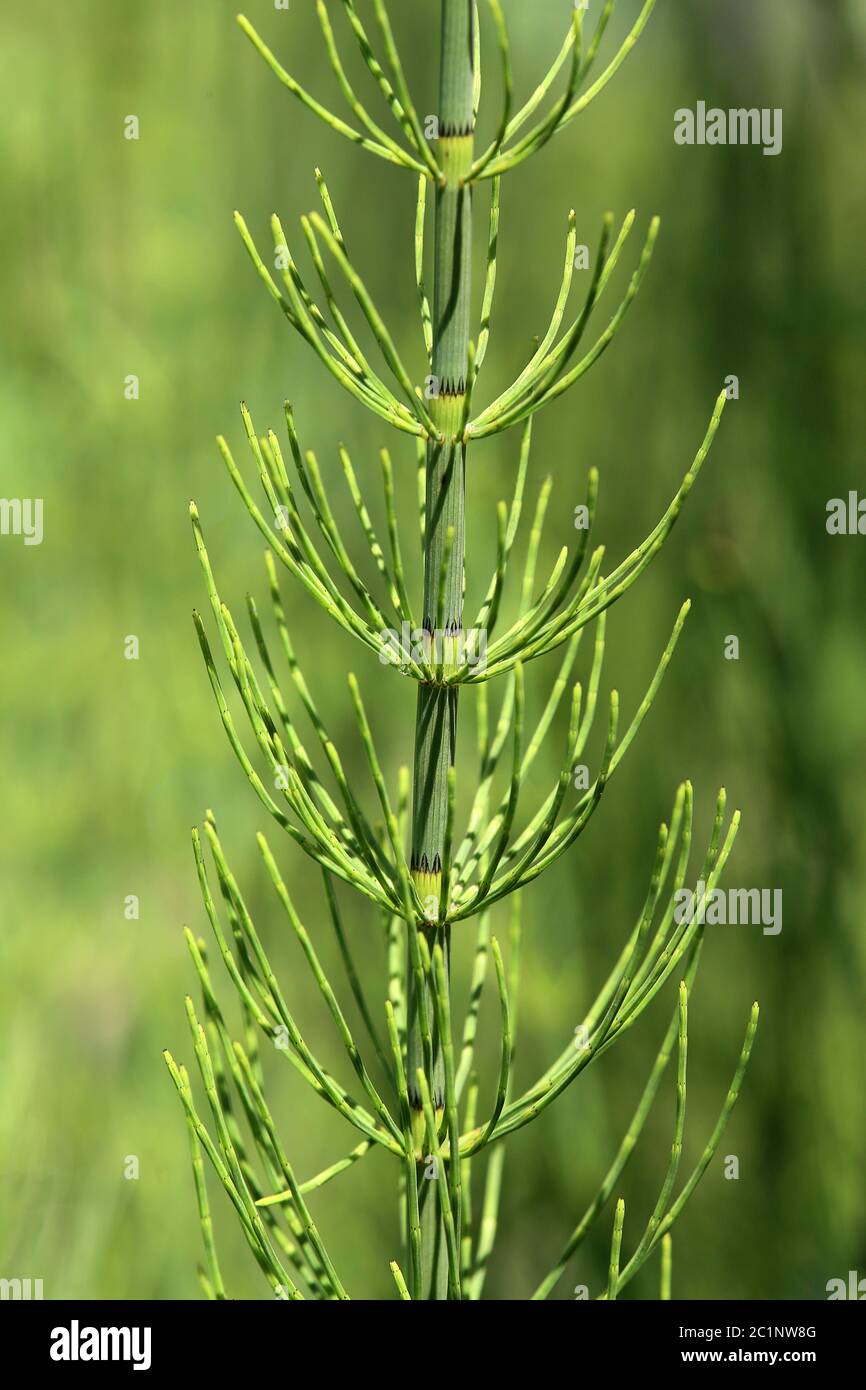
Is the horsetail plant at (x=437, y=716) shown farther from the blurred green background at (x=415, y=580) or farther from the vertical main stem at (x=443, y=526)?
the blurred green background at (x=415, y=580)

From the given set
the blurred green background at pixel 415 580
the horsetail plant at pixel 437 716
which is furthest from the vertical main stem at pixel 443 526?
the blurred green background at pixel 415 580

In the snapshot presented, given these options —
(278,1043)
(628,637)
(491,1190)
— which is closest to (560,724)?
(628,637)

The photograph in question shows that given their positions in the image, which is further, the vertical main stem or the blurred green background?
the blurred green background

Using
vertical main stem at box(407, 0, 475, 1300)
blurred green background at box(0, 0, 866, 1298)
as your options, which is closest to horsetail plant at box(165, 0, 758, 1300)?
vertical main stem at box(407, 0, 475, 1300)

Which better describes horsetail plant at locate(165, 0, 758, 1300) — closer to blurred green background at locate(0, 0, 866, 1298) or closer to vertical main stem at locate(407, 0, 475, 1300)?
vertical main stem at locate(407, 0, 475, 1300)
